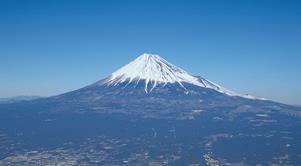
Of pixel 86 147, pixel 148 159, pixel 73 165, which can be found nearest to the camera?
pixel 73 165

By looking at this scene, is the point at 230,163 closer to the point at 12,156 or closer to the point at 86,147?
the point at 86,147

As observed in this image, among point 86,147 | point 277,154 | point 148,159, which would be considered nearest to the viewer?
point 148,159

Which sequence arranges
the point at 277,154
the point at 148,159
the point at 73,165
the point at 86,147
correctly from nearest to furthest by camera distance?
the point at 73,165, the point at 148,159, the point at 277,154, the point at 86,147

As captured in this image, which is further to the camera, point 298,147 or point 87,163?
point 298,147

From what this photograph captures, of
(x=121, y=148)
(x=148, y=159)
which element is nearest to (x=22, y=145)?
(x=121, y=148)

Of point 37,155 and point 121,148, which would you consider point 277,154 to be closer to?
point 121,148

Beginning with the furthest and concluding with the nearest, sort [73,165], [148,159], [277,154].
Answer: [277,154]
[148,159]
[73,165]

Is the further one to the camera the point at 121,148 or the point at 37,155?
the point at 121,148

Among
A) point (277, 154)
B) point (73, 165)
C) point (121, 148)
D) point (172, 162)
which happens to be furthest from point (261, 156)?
point (73, 165)
